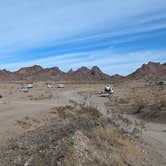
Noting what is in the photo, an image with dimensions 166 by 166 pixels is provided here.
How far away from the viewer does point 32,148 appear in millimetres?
13273

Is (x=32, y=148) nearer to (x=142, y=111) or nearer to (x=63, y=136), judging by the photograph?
(x=63, y=136)

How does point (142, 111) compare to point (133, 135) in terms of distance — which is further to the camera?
point (142, 111)

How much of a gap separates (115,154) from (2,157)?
3.84 meters

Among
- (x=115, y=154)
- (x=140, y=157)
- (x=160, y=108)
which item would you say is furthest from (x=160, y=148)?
(x=160, y=108)

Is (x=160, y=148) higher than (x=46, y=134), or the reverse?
(x=46, y=134)

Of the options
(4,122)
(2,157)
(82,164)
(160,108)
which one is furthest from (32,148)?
(160,108)

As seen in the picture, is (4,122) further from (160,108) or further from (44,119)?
(160,108)

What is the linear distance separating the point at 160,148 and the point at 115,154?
5.27 meters

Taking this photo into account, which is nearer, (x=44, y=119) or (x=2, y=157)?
(x=2, y=157)

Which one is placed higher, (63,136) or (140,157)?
(63,136)

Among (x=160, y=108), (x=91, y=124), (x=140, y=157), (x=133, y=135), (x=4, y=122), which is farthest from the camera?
(x=160, y=108)

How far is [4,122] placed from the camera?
24203mm

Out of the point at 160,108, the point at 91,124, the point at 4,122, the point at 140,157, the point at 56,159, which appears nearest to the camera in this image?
the point at 56,159

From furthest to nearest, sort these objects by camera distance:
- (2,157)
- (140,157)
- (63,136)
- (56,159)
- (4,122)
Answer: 1. (4,122)
2. (140,157)
3. (63,136)
4. (2,157)
5. (56,159)
